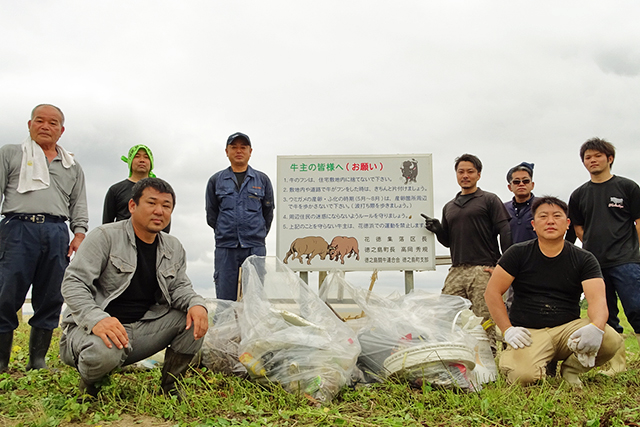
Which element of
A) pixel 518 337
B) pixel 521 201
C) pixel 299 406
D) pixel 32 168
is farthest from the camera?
pixel 521 201

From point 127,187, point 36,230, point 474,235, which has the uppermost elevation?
point 127,187

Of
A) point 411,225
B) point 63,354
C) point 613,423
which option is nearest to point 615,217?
point 411,225

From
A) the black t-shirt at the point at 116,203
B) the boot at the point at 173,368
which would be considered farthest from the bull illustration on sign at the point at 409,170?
the boot at the point at 173,368

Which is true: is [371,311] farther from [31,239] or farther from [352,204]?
[31,239]

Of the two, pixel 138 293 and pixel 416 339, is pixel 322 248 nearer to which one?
pixel 416 339

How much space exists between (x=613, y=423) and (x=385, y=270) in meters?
2.75

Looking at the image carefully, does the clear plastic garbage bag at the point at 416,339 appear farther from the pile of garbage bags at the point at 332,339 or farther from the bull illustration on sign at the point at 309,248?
the bull illustration on sign at the point at 309,248

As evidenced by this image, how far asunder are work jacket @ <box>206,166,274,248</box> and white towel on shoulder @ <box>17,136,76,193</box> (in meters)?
1.56

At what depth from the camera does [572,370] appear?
3619 millimetres

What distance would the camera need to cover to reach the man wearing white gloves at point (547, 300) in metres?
A: 3.45

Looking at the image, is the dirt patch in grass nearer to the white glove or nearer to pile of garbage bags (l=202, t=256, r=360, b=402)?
pile of garbage bags (l=202, t=256, r=360, b=402)

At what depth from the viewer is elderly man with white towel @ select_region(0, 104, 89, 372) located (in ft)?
12.1

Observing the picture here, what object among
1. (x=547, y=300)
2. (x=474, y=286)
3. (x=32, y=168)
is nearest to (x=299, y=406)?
(x=547, y=300)

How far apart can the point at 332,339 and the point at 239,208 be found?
2040 mm
